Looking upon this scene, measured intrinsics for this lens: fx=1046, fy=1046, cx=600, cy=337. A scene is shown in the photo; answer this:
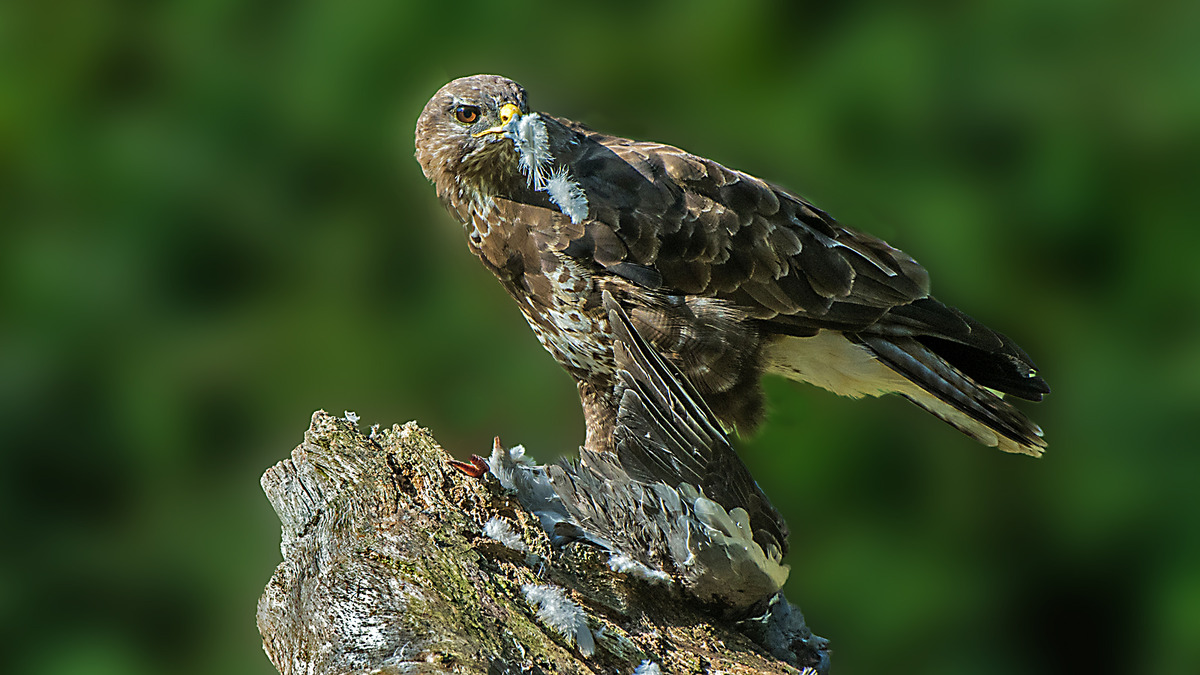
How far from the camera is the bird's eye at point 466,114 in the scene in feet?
7.73

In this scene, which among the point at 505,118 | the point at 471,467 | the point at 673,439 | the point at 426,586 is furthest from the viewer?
the point at 505,118

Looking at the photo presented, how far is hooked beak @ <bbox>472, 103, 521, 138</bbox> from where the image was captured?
2.33 m

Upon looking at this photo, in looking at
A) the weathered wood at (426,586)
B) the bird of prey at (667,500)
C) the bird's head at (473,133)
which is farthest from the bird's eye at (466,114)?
the weathered wood at (426,586)

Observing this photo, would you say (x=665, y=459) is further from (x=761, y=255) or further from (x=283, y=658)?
(x=283, y=658)

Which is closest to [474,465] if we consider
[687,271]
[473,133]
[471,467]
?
[471,467]

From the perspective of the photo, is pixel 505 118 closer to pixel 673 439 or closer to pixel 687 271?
pixel 687 271

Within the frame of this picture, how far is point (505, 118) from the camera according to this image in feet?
7.67

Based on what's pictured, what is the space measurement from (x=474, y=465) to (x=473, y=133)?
775mm

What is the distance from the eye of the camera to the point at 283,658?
1.95 m

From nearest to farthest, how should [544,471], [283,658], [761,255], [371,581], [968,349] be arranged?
[371,581]
[283,658]
[544,471]
[761,255]
[968,349]

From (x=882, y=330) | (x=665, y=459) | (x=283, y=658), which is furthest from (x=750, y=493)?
(x=283, y=658)

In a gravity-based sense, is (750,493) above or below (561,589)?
above

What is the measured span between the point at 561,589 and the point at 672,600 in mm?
283

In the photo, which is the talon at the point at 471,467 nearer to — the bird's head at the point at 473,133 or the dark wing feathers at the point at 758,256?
the dark wing feathers at the point at 758,256
